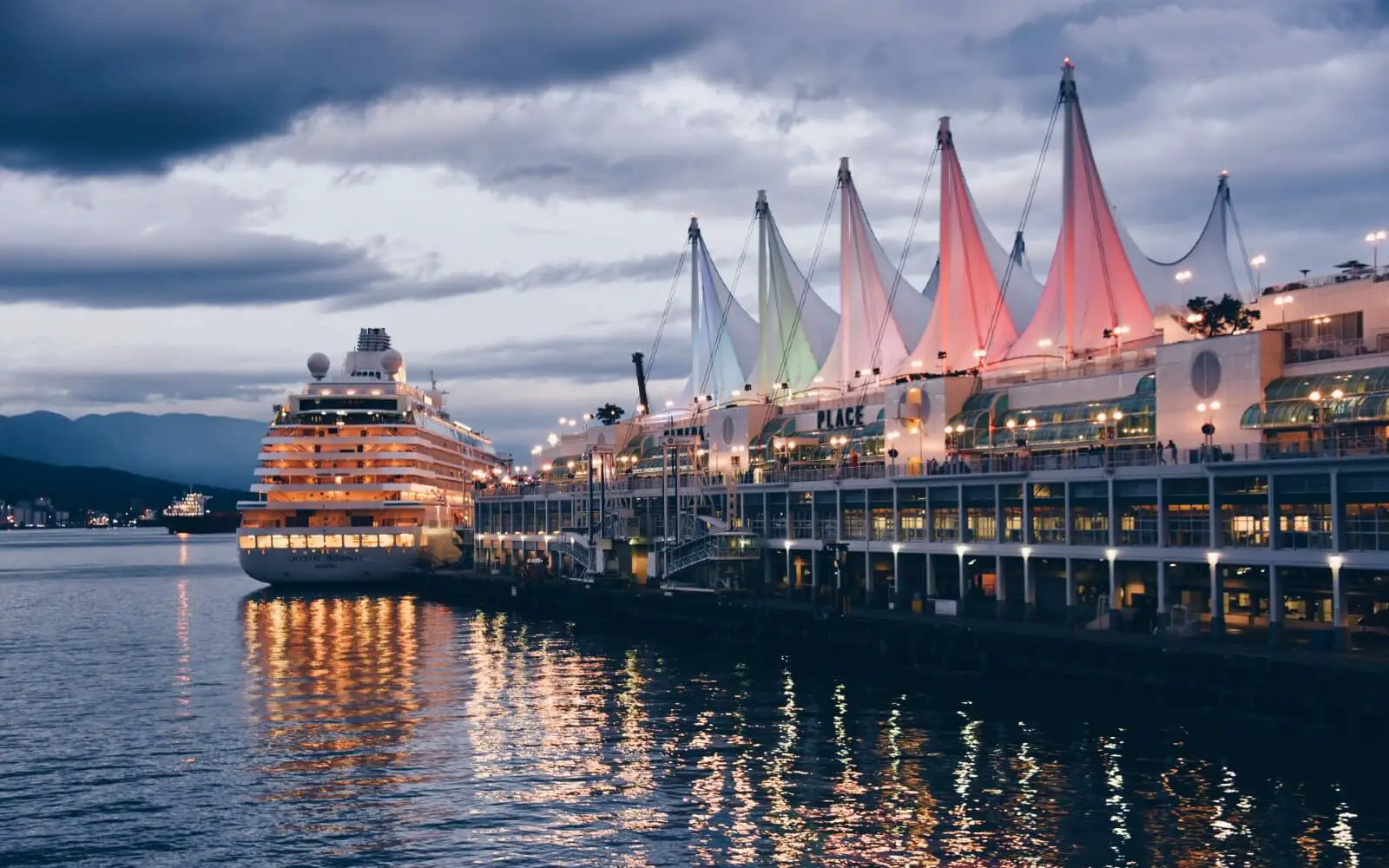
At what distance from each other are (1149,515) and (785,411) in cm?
4404

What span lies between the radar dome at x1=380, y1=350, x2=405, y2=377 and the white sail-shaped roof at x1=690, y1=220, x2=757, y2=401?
104 ft

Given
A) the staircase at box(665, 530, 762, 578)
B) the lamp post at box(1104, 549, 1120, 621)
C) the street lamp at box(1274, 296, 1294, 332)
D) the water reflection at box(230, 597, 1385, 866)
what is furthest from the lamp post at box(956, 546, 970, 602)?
the staircase at box(665, 530, 762, 578)

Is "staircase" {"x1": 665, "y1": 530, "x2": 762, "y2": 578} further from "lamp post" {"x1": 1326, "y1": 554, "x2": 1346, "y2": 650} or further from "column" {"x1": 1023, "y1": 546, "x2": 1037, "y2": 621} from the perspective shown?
"lamp post" {"x1": 1326, "y1": 554, "x2": 1346, "y2": 650}

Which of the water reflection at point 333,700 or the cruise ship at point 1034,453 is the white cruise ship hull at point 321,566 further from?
the water reflection at point 333,700

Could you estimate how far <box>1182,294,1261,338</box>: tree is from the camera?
6506cm

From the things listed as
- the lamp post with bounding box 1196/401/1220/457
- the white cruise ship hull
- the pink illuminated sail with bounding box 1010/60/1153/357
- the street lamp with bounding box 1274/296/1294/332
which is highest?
the pink illuminated sail with bounding box 1010/60/1153/357

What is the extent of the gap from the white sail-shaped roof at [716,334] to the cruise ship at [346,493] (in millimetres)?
27782

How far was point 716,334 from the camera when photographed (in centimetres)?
13388

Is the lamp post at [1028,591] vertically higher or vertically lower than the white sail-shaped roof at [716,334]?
lower

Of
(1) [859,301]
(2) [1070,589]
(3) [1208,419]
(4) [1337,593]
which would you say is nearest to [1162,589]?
(2) [1070,589]

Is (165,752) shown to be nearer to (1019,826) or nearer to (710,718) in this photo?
A: (710,718)

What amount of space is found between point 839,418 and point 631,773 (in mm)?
53677

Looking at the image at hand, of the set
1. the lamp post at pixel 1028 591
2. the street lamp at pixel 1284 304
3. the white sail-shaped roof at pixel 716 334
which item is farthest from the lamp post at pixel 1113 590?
the white sail-shaped roof at pixel 716 334

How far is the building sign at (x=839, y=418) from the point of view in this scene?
294 feet
